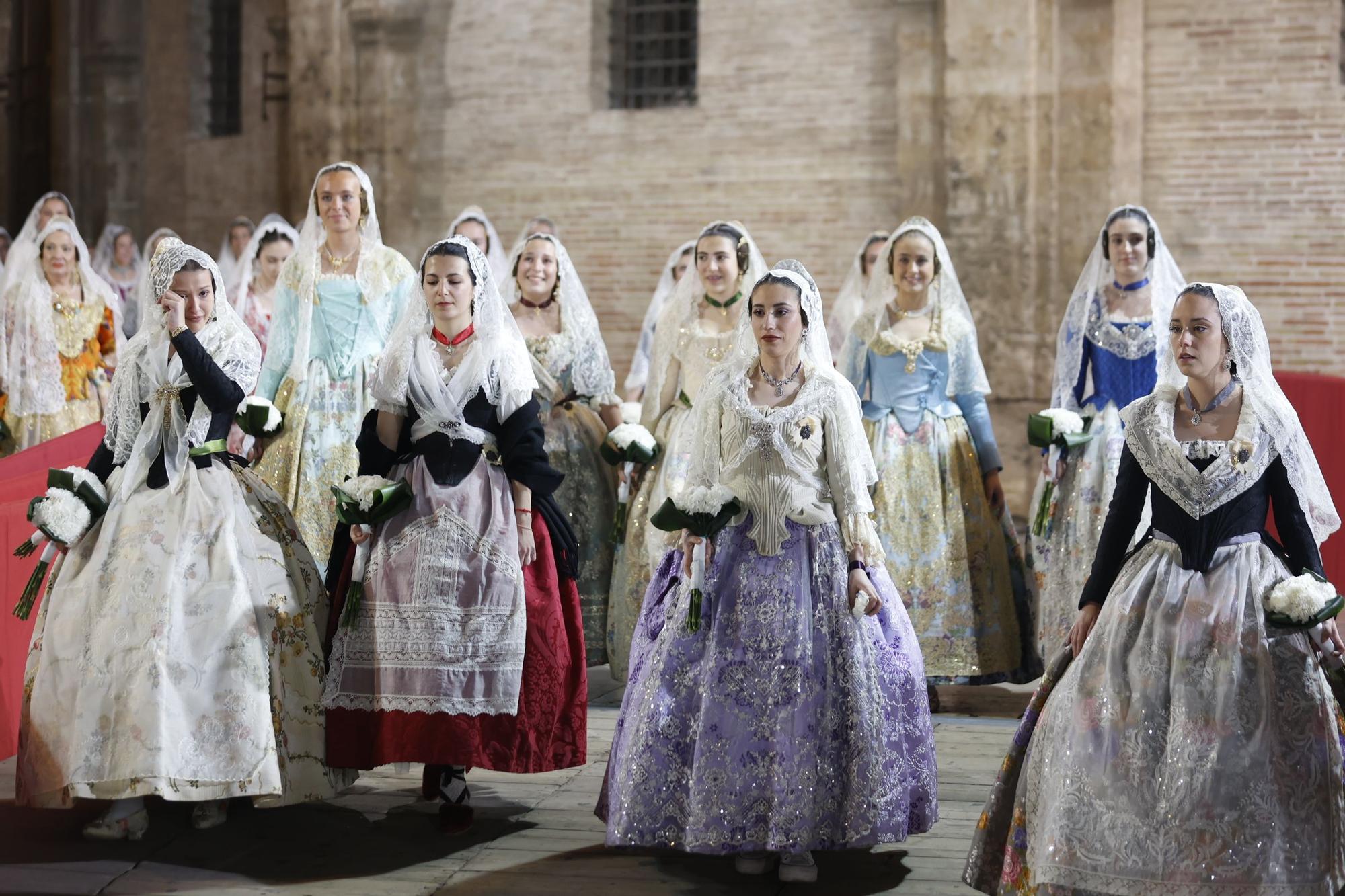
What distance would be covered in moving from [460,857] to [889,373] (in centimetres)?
274

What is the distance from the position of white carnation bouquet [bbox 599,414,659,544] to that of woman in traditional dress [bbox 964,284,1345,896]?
2.68 meters

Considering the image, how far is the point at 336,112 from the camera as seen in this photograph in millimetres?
13594

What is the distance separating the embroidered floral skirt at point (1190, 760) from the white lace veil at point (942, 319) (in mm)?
2696

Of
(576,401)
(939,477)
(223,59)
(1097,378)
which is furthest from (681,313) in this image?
(223,59)

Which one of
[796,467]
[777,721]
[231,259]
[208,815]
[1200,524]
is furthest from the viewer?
[231,259]

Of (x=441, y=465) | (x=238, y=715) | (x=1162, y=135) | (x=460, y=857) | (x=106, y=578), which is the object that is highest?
(x=1162, y=135)

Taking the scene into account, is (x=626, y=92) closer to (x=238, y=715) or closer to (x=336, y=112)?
(x=336, y=112)

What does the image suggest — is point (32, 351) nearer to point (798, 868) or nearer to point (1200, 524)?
point (798, 868)

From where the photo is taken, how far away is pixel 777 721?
4293 mm

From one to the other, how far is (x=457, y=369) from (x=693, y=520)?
3.22 ft

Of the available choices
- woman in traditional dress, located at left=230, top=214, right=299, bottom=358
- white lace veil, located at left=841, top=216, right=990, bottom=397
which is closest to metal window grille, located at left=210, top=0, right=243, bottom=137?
woman in traditional dress, located at left=230, top=214, right=299, bottom=358

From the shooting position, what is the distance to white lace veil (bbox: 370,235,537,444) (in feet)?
16.1

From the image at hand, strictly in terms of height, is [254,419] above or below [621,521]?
above

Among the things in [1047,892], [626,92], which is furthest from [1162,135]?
[1047,892]
